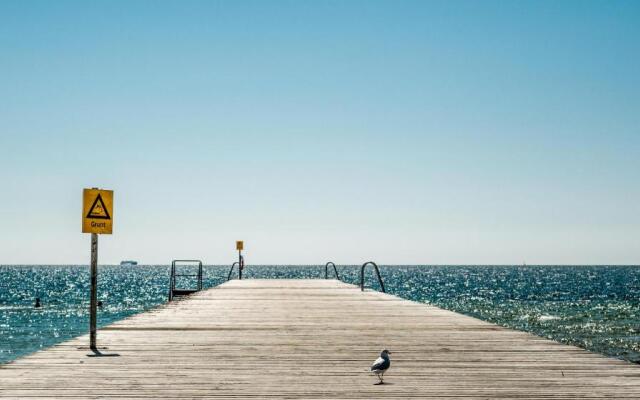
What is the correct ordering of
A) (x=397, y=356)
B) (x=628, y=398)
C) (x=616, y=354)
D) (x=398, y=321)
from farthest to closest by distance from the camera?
(x=616, y=354) → (x=398, y=321) → (x=397, y=356) → (x=628, y=398)

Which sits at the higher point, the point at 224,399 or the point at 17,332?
the point at 224,399

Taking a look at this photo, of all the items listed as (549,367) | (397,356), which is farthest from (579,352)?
(397,356)

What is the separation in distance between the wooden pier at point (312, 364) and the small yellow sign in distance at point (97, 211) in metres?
1.45

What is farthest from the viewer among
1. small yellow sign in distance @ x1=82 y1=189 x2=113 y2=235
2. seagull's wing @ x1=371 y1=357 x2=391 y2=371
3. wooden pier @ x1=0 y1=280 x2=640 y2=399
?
small yellow sign in distance @ x1=82 y1=189 x2=113 y2=235

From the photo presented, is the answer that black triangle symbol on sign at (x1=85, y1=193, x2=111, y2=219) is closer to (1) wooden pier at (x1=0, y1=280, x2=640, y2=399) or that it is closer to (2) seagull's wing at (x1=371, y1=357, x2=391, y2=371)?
(1) wooden pier at (x1=0, y1=280, x2=640, y2=399)

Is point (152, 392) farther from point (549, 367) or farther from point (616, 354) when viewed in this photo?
point (616, 354)

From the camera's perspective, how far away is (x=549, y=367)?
7262 mm

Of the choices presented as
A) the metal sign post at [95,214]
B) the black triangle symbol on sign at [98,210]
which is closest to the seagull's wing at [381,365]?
the metal sign post at [95,214]

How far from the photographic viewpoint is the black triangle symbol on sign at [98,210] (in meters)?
8.16

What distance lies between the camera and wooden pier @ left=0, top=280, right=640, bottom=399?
6113 millimetres

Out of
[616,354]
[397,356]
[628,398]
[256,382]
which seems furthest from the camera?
[616,354]

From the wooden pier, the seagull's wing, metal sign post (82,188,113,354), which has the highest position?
metal sign post (82,188,113,354)

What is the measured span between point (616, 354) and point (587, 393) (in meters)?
33.8

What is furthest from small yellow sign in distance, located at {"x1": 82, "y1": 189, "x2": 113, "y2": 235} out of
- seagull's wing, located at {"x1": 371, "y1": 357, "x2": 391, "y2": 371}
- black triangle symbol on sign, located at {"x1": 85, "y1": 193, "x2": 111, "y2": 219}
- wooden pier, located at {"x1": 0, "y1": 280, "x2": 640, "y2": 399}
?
seagull's wing, located at {"x1": 371, "y1": 357, "x2": 391, "y2": 371}
